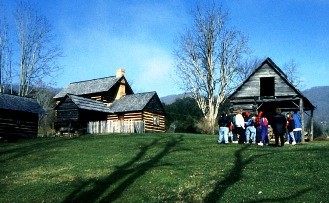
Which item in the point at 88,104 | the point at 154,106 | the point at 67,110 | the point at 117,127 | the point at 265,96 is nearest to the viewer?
the point at 265,96

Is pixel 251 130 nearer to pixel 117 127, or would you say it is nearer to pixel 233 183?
pixel 233 183

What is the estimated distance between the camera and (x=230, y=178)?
1206 centimetres

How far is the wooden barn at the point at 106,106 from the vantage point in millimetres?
39562

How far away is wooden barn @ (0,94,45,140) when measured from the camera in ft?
111

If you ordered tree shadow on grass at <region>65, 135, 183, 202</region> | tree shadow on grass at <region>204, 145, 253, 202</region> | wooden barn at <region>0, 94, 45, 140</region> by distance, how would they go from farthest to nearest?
wooden barn at <region>0, 94, 45, 140</region>, tree shadow on grass at <region>65, 135, 183, 202</region>, tree shadow on grass at <region>204, 145, 253, 202</region>

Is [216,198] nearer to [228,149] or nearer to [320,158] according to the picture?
[320,158]

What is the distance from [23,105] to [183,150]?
2473 centimetres

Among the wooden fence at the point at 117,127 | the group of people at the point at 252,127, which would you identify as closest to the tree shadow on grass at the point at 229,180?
the group of people at the point at 252,127

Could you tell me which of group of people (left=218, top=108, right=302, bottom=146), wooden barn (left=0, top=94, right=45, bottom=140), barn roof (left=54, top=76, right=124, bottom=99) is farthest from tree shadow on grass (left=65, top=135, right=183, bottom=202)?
barn roof (left=54, top=76, right=124, bottom=99)

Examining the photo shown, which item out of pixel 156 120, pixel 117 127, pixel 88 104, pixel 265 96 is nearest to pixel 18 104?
pixel 88 104

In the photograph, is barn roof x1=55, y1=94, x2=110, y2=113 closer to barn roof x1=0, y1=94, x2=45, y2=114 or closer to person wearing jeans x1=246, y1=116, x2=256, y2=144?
barn roof x1=0, y1=94, x2=45, y2=114

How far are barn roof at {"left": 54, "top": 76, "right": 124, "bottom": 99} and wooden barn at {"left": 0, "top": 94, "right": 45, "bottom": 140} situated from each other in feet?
37.4

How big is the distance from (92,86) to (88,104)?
31.5 ft

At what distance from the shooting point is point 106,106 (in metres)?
45.2
